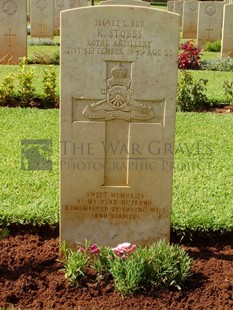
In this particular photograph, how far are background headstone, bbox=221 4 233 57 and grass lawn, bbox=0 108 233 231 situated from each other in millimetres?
6588

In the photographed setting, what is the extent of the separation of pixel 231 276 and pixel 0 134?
410 cm

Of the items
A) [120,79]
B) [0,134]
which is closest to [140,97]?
[120,79]

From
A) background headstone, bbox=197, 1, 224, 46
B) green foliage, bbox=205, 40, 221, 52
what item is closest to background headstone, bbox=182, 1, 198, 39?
background headstone, bbox=197, 1, 224, 46

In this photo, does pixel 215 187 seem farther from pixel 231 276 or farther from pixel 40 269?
pixel 40 269

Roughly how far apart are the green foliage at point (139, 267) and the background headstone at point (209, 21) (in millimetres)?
14935

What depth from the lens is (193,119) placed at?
7.98 m

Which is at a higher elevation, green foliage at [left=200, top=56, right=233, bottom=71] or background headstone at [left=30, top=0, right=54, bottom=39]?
background headstone at [left=30, top=0, right=54, bottom=39]

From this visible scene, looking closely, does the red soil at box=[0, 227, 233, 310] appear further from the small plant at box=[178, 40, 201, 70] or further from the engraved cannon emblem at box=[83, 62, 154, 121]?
the small plant at box=[178, 40, 201, 70]

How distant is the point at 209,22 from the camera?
17828mm

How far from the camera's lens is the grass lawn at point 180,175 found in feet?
14.5

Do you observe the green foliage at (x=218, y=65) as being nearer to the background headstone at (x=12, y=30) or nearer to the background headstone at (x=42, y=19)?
the background headstone at (x=12, y=30)

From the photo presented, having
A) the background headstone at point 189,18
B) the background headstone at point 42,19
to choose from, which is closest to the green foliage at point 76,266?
the background headstone at point 42,19

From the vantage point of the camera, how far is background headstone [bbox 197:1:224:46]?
17359mm

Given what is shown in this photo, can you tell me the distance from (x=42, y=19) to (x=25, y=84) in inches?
409
